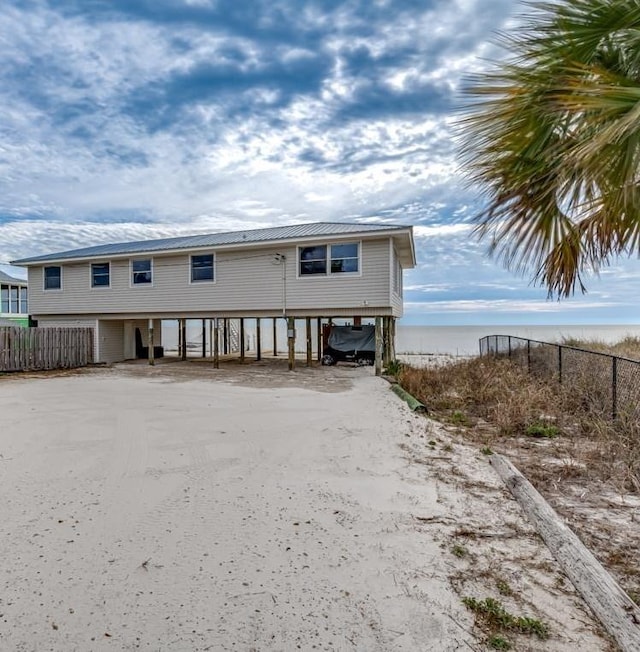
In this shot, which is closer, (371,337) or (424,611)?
(424,611)

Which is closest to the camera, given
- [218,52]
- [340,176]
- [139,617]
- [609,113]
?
[139,617]

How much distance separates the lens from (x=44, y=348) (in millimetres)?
15875

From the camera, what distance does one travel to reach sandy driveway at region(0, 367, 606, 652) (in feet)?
7.48

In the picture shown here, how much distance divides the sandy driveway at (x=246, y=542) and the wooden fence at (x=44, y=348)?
33.2 feet

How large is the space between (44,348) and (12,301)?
14.6m

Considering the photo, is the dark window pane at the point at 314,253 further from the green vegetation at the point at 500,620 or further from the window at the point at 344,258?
the green vegetation at the point at 500,620

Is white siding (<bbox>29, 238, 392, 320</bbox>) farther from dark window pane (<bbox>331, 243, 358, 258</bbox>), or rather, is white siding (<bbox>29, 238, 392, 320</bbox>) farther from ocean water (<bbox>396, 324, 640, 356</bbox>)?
ocean water (<bbox>396, 324, 640, 356</bbox>)

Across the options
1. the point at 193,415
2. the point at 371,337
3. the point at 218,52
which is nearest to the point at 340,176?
the point at 371,337

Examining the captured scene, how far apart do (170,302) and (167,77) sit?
8.28 metres

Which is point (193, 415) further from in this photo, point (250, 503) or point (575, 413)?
point (575, 413)

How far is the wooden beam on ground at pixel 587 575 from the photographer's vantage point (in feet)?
7.14

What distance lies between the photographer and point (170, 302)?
16.6 meters

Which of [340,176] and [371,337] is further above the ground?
[340,176]

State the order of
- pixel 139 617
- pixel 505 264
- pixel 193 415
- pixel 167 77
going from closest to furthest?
pixel 139 617
pixel 505 264
pixel 193 415
pixel 167 77
